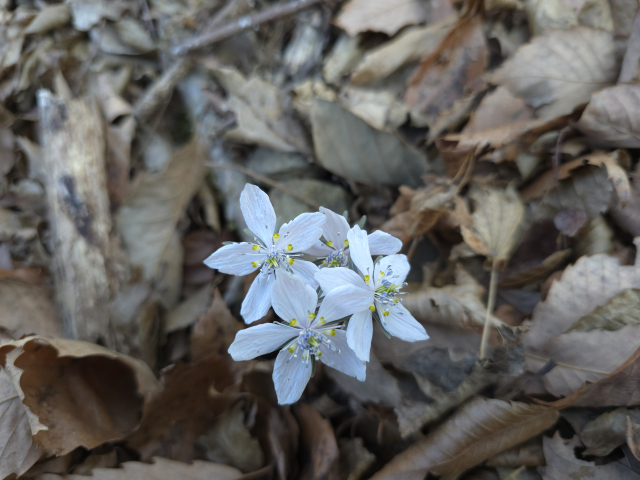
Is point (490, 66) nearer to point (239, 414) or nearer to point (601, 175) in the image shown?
point (601, 175)

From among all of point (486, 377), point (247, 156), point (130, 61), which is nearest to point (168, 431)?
point (486, 377)

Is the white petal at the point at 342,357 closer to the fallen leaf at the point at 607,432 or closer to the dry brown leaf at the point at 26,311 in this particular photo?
the fallen leaf at the point at 607,432

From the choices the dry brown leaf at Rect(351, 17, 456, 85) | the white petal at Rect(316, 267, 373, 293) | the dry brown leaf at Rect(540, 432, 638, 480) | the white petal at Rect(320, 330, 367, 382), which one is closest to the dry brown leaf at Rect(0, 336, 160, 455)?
the white petal at Rect(320, 330, 367, 382)

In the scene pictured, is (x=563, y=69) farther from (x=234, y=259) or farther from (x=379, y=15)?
(x=234, y=259)

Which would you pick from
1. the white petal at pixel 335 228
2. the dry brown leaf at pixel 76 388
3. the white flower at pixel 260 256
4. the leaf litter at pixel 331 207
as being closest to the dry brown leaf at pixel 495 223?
the leaf litter at pixel 331 207

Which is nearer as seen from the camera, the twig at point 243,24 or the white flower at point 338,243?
the white flower at point 338,243

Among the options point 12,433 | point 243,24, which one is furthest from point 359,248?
point 243,24
